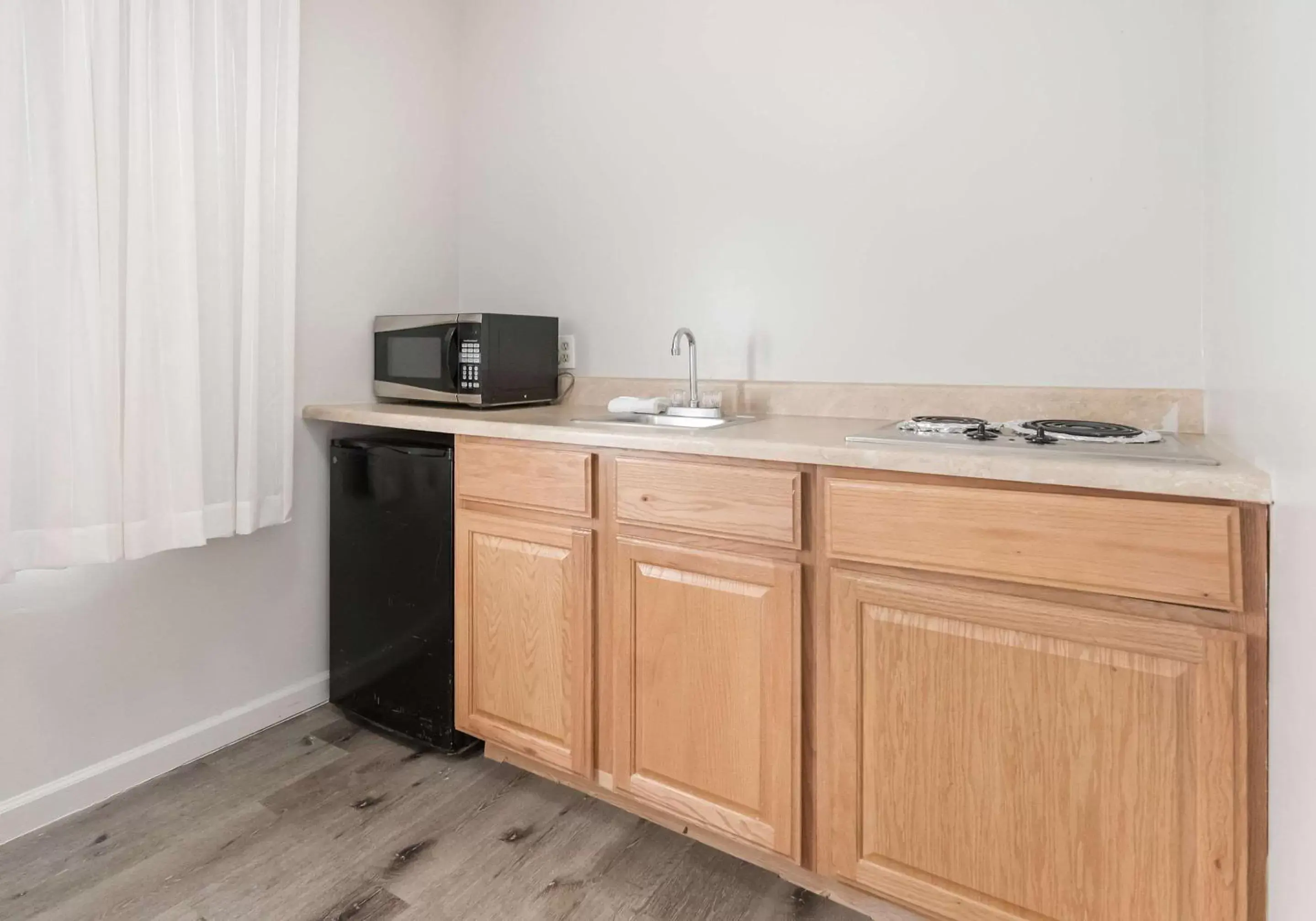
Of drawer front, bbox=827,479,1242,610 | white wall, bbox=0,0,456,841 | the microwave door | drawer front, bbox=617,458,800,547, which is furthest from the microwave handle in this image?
drawer front, bbox=827,479,1242,610

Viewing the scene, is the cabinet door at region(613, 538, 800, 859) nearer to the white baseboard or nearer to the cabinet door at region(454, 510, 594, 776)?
the cabinet door at region(454, 510, 594, 776)

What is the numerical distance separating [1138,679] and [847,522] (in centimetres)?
47

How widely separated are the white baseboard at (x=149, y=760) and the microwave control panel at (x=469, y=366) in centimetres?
103

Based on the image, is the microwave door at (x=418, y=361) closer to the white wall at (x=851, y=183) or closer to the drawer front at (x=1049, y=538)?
the white wall at (x=851, y=183)

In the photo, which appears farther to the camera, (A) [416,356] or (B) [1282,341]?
(A) [416,356]

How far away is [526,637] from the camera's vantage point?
173 centimetres

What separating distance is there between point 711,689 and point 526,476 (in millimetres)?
632

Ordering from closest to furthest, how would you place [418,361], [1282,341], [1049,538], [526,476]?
[1282,341] < [1049,538] < [526,476] < [418,361]

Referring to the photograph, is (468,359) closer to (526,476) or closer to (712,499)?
(526,476)

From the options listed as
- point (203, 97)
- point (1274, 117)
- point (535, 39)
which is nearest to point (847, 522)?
point (1274, 117)

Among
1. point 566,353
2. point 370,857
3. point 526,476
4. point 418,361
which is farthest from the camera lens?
point 566,353

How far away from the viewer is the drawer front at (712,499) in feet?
4.40

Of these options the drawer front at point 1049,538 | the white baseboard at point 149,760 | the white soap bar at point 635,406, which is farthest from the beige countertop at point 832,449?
the white baseboard at point 149,760

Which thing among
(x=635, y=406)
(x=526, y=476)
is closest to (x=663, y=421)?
(x=635, y=406)
